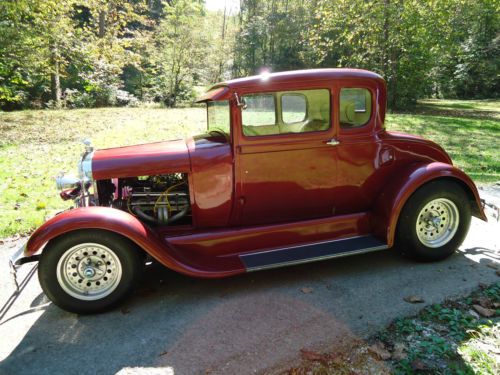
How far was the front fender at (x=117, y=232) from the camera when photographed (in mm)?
3211

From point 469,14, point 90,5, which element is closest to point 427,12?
point 469,14

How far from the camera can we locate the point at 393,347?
111 inches

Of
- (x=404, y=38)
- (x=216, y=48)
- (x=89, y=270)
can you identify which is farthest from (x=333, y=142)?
(x=216, y=48)

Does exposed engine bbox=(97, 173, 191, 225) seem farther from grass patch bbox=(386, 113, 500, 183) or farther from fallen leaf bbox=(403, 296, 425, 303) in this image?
grass patch bbox=(386, 113, 500, 183)

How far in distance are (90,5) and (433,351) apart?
17.4m

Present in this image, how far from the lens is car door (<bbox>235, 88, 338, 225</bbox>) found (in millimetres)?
3824

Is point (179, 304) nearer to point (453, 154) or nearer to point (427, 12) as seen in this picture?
point (453, 154)

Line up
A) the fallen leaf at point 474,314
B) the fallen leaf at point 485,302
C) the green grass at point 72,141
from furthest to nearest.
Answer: the green grass at point 72,141
the fallen leaf at point 485,302
the fallen leaf at point 474,314

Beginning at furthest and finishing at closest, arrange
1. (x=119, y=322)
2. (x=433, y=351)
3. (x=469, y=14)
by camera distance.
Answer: (x=469, y=14) < (x=119, y=322) < (x=433, y=351)

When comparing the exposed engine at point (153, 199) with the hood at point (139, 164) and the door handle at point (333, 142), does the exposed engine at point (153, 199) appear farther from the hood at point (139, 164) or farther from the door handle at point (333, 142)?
the door handle at point (333, 142)

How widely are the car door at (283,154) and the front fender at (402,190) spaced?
593 mm

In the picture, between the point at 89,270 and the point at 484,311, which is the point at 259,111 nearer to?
the point at 89,270

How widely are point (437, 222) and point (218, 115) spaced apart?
266cm

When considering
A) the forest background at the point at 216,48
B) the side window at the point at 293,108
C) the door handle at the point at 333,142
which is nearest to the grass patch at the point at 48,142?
the forest background at the point at 216,48
